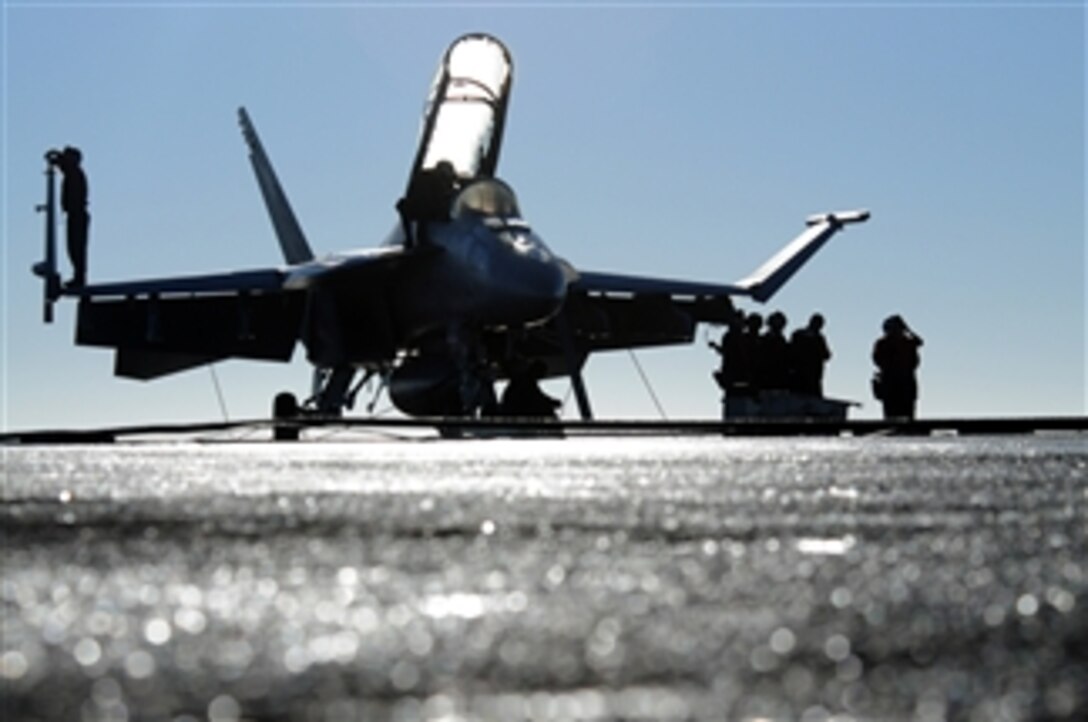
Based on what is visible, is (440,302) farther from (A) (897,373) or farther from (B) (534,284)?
(A) (897,373)

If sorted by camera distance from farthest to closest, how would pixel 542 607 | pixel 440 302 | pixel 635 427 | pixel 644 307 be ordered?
pixel 644 307, pixel 440 302, pixel 635 427, pixel 542 607

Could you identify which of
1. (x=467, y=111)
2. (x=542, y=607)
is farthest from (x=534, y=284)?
(x=542, y=607)

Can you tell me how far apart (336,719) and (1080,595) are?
2.85 feet

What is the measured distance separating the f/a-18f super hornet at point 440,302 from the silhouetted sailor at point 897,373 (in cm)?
391

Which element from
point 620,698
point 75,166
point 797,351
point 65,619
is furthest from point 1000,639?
point 75,166

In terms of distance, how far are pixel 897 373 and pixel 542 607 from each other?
1387 centimetres

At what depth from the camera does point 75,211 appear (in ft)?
77.0

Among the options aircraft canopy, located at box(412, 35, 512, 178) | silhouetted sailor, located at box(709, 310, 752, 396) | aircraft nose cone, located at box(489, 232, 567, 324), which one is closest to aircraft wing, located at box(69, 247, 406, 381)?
aircraft canopy, located at box(412, 35, 512, 178)

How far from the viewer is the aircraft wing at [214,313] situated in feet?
74.2

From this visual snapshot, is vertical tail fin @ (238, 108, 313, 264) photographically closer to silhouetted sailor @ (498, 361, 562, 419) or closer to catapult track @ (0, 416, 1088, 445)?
silhouetted sailor @ (498, 361, 562, 419)

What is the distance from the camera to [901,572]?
1.73 m

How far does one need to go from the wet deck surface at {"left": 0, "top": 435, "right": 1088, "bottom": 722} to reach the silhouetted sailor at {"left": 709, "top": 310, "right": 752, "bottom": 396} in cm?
1295

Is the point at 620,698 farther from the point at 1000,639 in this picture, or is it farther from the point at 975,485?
the point at 975,485

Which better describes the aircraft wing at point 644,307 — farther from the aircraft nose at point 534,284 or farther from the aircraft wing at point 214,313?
the aircraft nose at point 534,284
